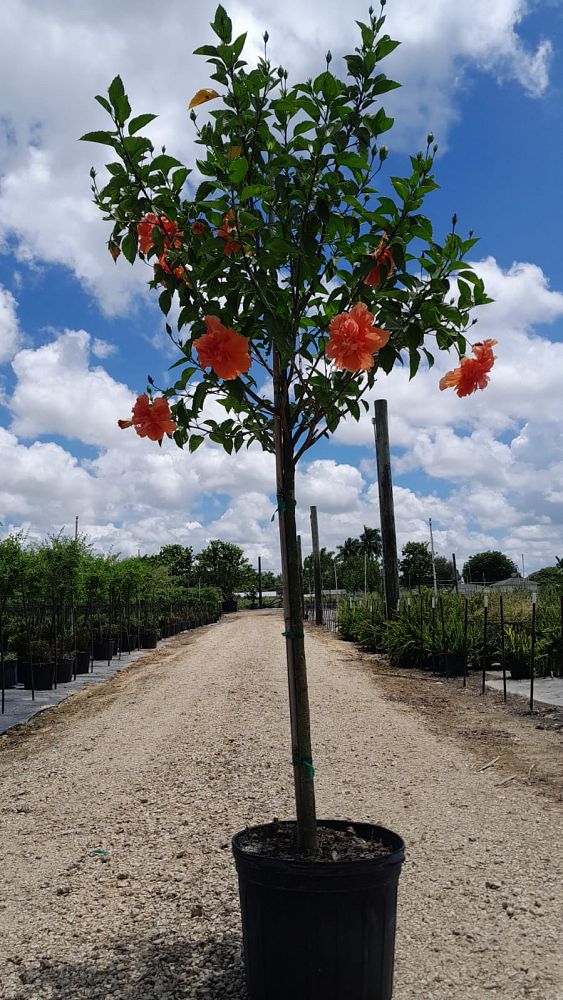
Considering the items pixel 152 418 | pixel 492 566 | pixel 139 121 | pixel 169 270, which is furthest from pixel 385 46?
pixel 492 566

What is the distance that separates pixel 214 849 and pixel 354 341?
10.9ft

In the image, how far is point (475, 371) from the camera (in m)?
2.74

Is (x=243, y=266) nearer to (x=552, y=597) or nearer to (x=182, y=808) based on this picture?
(x=182, y=808)

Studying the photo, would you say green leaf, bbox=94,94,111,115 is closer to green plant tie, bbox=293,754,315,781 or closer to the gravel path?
green plant tie, bbox=293,754,315,781

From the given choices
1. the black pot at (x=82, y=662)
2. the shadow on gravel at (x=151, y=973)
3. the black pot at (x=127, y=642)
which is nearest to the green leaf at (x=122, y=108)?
the shadow on gravel at (x=151, y=973)

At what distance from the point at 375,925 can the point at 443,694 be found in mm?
8728

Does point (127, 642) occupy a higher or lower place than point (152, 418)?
lower

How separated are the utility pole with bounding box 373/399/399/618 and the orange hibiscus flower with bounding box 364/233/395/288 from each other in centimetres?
1479

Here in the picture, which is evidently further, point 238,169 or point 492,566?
point 492,566

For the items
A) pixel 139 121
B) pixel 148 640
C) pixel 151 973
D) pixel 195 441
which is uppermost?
pixel 139 121

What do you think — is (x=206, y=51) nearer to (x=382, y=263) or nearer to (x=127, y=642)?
(x=382, y=263)

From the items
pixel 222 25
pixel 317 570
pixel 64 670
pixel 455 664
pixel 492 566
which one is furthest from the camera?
pixel 492 566

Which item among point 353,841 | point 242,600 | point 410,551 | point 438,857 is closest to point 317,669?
point 438,857

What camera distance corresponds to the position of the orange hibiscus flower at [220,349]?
2.45 metres
